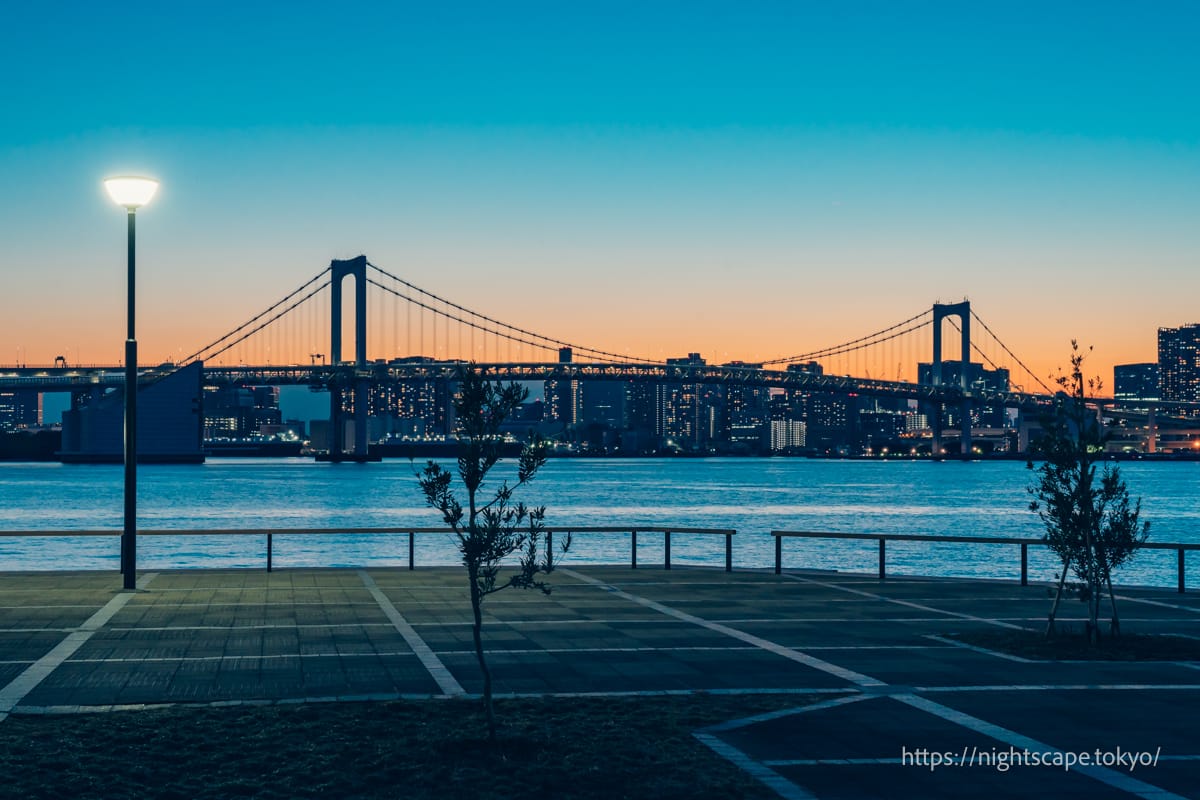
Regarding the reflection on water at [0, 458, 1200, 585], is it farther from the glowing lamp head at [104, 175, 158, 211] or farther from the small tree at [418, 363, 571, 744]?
the small tree at [418, 363, 571, 744]

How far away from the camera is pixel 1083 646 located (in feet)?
45.4

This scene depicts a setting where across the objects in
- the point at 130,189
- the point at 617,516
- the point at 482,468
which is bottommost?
the point at 617,516

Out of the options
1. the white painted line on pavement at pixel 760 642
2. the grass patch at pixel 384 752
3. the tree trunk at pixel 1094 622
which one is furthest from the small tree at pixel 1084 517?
the grass patch at pixel 384 752

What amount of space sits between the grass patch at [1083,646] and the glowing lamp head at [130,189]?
11453 millimetres

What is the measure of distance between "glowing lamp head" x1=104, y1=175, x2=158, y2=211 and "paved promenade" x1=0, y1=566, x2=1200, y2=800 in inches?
201

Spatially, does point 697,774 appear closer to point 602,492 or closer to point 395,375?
point 602,492

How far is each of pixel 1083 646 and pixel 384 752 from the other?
304 inches

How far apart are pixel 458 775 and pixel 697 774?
1.37m

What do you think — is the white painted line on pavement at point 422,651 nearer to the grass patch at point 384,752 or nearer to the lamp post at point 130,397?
the grass patch at point 384,752

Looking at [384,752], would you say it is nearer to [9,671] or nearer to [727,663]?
[727,663]

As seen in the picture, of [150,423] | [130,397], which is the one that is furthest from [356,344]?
[130,397]

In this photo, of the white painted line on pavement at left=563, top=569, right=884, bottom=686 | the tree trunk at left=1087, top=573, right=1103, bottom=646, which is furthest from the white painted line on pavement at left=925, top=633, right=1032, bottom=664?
the white painted line on pavement at left=563, top=569, right=884, bottom=686

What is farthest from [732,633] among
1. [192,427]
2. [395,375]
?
[192,427]

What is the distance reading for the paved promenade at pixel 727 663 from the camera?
8922 millimetres
